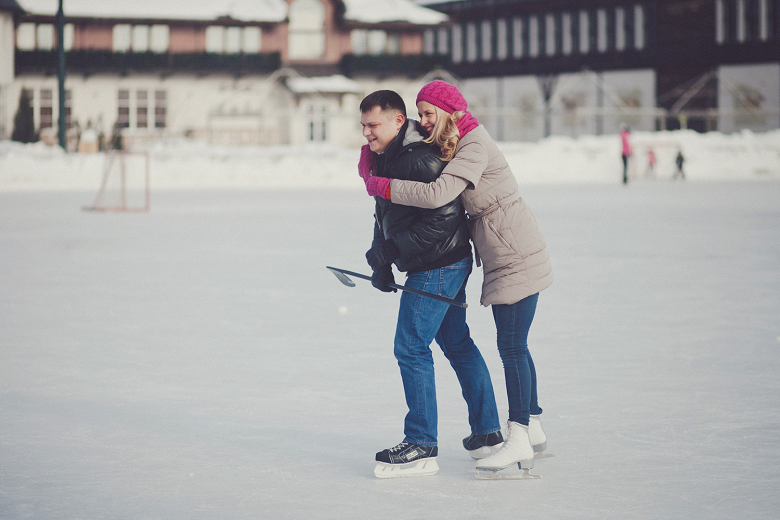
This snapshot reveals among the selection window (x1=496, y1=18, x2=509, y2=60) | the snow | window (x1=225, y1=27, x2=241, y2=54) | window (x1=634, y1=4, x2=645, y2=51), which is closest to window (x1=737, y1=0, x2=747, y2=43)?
window (x1=634, y1=4, x2=645, y2=51)

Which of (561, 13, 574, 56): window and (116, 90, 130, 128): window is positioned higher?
(561, 13, 574, 56): window

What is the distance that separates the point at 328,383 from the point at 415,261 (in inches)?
76.4

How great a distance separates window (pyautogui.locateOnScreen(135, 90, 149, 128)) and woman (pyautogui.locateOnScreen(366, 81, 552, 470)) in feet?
148

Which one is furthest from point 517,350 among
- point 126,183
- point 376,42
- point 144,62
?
point 376,42

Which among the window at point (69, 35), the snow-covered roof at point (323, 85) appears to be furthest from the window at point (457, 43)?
the window at point (69, 35)

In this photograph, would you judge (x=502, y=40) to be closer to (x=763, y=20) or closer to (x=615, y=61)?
(x=615, y=61)

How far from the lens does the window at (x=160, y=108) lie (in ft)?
156

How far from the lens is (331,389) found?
576 centimetres

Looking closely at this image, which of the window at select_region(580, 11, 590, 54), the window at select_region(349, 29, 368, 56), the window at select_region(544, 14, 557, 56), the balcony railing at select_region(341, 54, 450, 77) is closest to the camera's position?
the balcony railing at select_region(341, 54, 450, 77)

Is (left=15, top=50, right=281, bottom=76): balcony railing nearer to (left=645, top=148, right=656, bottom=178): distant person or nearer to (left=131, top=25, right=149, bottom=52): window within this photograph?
(left=131, top=25, right=149, bottom=52): window

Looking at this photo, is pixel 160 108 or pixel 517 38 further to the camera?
pixel 517 38

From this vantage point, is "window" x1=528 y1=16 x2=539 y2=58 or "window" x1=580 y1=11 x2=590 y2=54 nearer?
"window" x1=580 y1=11 x2=590 y2=54

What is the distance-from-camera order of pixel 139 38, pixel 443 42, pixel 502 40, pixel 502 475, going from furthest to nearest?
pixel 443 42, pixel 502 40, pixel 139 38, pixel 502 475

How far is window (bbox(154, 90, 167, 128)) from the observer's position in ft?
156
